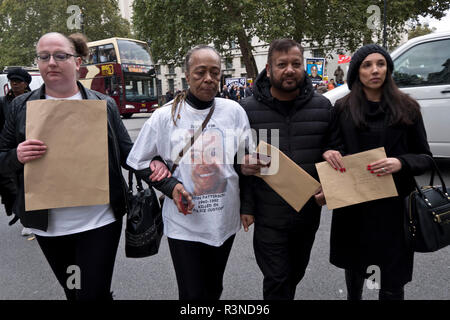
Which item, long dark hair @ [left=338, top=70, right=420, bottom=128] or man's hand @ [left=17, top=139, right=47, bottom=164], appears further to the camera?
long dark hair @ [left=338, top=70, right=420, bottom=128]

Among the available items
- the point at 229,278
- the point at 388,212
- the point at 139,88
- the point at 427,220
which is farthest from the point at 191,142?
the point at 139,88

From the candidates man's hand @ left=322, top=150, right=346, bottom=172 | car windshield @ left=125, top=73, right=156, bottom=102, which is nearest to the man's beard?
man's hand @ left=322, top=150, right=346, bottom=172

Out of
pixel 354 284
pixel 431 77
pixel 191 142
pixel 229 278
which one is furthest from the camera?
pixel 431 77

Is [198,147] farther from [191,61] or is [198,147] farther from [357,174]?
[357,174]

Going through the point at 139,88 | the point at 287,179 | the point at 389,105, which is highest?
the point at 139,88

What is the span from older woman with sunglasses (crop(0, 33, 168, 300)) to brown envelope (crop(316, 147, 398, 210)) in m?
0.86

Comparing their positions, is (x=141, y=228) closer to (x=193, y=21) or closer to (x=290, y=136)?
(x=290, y=136)

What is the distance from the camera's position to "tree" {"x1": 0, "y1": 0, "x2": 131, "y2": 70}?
3241 centimetres

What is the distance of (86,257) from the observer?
1866mm

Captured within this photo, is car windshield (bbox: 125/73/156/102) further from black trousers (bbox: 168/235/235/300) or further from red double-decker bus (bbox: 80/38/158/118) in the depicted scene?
black trousers (bbox: 168/235/235/300)

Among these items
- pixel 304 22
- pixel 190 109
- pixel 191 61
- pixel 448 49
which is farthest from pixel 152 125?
pixel 304 22

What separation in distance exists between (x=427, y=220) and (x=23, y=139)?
2041mm

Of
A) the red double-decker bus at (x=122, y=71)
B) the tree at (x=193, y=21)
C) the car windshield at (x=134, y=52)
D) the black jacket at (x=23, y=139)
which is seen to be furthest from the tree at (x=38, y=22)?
the black jacket at (x=23, y=139)

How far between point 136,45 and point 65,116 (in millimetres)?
20096
